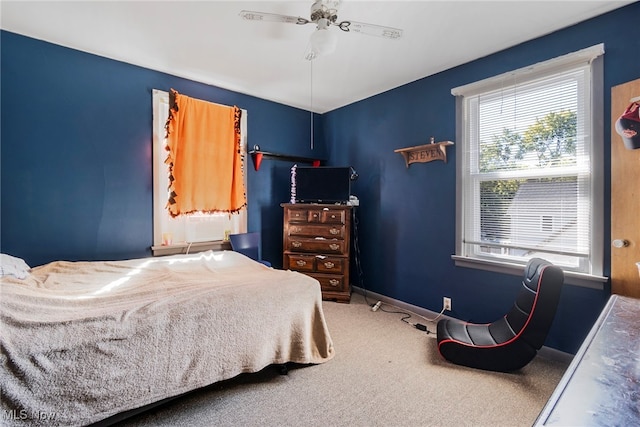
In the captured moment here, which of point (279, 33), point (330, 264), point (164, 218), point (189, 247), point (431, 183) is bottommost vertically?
point (330, 264)

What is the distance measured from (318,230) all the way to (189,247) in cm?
148

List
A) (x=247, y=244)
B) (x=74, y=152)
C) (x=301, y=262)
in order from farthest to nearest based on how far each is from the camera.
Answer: (x=301, y=262) → (x=247, y=244) → (x=74, y=152)

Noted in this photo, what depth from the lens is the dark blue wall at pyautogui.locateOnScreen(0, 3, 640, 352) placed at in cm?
229

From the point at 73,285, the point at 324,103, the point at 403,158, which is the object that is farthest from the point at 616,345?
the point at 324,103

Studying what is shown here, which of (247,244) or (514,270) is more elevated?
(247,244)

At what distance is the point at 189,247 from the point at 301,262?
129 centimetres

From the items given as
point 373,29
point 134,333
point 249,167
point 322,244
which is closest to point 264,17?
point 373,29

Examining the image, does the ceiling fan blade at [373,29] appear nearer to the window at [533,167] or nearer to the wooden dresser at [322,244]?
the window at [533,167]

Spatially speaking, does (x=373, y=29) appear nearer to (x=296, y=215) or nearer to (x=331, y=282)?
(x=296, y=215)

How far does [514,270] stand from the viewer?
8.01ft

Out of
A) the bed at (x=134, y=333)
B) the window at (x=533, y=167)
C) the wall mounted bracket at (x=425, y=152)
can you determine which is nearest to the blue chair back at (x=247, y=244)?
the bed at (x=134, y=333)

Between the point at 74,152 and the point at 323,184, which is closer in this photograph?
the point at 74,152

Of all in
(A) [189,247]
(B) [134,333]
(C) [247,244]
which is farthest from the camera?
(C) [247,244]

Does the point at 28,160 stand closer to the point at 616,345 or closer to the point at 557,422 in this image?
the point at 557,422
